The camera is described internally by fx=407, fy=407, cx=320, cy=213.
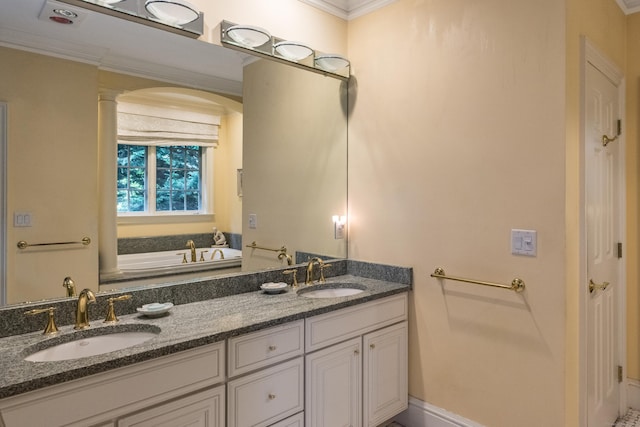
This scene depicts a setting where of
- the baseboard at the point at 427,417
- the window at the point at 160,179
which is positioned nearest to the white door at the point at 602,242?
the baseboard at the point at 427,417

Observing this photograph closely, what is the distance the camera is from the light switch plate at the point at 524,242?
1.88 metres

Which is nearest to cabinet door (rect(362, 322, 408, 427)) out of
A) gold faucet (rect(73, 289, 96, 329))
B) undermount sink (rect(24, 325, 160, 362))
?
undermount sink (rect(24, 325, 160, 362))

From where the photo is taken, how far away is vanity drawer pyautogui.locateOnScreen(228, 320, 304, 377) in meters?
1.60

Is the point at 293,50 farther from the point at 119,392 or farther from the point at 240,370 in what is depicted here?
the point at 119,392

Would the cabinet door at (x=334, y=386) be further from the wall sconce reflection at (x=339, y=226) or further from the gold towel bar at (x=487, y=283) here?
the wall sconce reflection at (x=339, y=226)

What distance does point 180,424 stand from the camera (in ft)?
4.74

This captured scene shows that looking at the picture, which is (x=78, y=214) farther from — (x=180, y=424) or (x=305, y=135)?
(x=305, y=135)

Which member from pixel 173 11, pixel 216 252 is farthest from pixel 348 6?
pixel 216 252

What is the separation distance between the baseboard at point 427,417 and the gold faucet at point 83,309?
1.79 meters

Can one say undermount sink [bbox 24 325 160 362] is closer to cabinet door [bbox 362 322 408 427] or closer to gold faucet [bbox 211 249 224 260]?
gold faucet [bbox 211 249 224 260]

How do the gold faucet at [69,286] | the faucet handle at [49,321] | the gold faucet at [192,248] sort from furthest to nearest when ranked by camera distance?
the gold faucet at [192,248]
the gold faucet at [69,286]
the faucet handle at [49,321]

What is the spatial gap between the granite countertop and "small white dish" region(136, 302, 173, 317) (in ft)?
0.07

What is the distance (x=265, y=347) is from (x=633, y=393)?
8.07 feet

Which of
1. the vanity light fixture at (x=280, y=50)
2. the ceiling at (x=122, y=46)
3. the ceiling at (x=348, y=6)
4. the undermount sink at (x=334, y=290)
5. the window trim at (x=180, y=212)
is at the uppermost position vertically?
the ceiling at (x=348, y=6)
